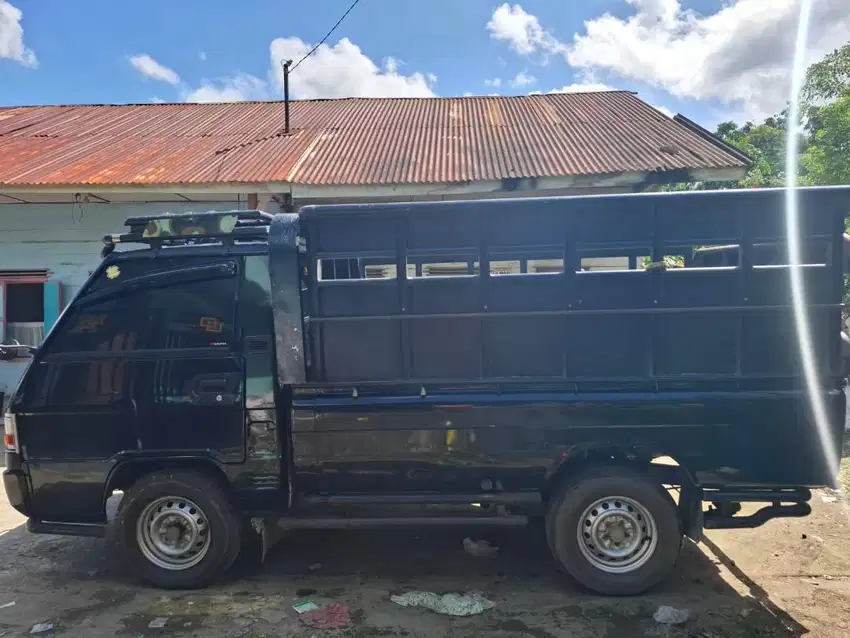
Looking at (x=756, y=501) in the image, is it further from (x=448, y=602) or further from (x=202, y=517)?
(x=202, y=517)

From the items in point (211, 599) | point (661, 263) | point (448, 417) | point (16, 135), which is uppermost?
point (16, 135)

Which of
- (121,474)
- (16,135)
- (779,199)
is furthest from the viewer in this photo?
(16,135)

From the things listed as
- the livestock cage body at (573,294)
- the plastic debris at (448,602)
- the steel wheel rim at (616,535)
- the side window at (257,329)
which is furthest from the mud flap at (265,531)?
the steel wheel rim at (616,535)

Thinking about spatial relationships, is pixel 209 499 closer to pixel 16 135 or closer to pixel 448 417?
pixel 448 417

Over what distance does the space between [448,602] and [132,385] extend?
2321mm

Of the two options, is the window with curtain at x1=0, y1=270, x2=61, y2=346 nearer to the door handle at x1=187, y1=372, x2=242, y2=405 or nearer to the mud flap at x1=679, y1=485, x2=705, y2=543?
the door handle at x1=187, y1=372, x2=242, y2=405

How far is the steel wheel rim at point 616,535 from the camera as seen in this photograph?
11.3ft

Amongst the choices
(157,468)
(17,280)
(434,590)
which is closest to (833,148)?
(434,590)

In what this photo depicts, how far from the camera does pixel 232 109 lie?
13.1 meters

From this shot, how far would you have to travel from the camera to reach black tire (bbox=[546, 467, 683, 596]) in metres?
3.39

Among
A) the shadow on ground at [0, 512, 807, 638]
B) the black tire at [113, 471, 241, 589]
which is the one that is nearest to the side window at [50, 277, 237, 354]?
the black tire at [113, 471, 241, 589]

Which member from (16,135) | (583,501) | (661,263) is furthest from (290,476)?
(16,135)

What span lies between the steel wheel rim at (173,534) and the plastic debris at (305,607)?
673mm

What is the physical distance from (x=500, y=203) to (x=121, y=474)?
9.40 feet
